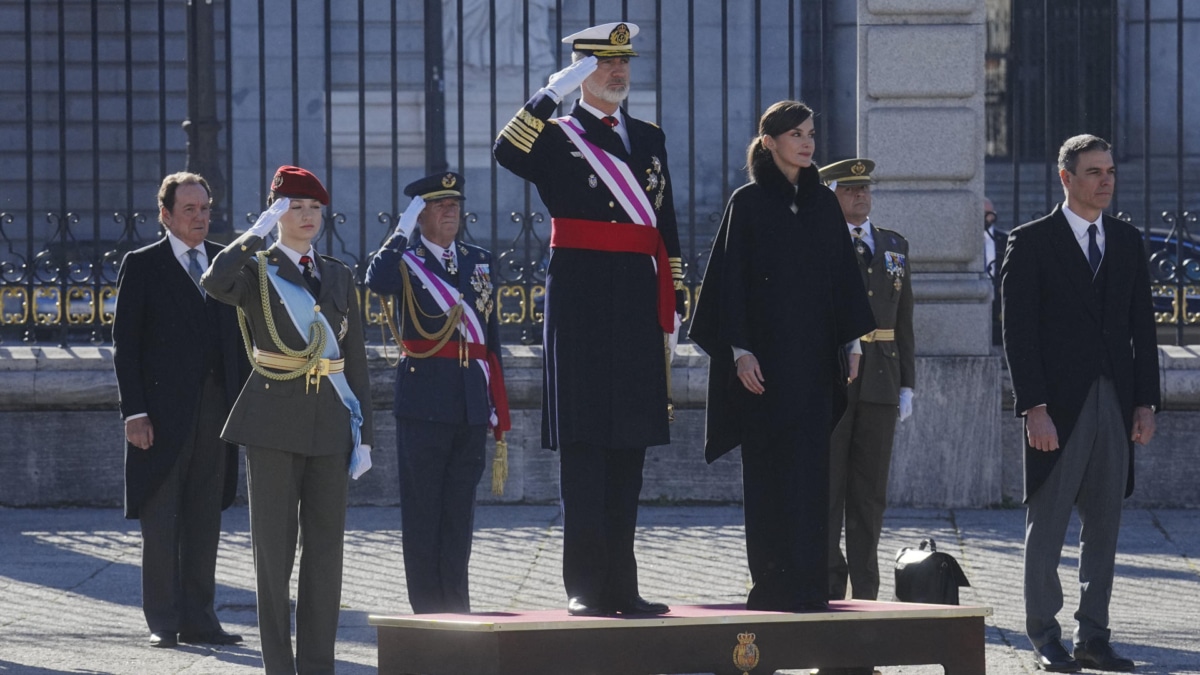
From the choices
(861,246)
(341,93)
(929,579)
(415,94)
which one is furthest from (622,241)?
(341,93)

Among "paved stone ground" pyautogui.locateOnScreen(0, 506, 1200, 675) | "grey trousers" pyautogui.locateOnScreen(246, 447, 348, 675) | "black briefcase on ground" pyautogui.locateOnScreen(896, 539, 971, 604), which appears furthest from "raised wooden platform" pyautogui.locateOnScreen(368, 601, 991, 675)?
"black briefcase on ground" pyautogui.locateOnScreen(896, 539, 971, 604)

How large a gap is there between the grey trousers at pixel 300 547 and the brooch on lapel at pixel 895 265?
7.72ft

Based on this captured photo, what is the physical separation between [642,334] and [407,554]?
1.85m

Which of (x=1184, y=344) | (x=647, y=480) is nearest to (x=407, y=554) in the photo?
(x=647, y=480)

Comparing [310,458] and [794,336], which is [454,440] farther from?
[794,336]

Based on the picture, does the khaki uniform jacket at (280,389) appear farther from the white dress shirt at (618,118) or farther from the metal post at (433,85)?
the metal post at (433,85)

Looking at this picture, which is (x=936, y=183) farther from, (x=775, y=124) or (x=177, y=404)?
(x=177, y=404)

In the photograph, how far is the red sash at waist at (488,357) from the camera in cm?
689

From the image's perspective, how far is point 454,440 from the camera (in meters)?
6.89

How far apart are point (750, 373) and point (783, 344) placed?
0.43 feet

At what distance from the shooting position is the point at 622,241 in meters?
5.34

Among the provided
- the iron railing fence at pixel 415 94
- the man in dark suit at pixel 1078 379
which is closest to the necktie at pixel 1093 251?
the man in dark suit at pixel 1078 379

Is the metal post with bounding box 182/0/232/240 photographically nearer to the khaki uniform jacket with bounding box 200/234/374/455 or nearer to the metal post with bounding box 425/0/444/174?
the metal post with bounding box 425/0/444/174

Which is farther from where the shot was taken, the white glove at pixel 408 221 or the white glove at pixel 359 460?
the white glove at pixel 408 221
